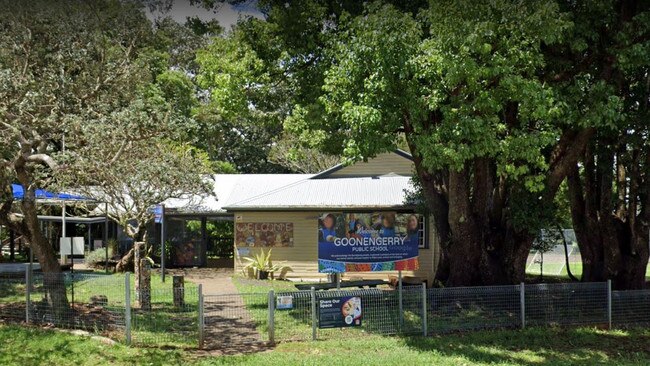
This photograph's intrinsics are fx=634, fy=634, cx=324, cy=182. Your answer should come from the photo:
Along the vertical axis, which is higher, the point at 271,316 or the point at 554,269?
the point at 271,316

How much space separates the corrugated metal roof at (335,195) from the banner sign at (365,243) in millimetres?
3594

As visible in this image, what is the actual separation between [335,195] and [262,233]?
2.99m

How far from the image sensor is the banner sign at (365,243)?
17469mm

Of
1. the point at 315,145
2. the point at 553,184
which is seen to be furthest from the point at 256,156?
the point at 553,184

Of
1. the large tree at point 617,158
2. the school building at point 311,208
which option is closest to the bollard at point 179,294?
the school building at point 311,208

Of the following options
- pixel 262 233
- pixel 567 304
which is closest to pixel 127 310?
pixel 567 304

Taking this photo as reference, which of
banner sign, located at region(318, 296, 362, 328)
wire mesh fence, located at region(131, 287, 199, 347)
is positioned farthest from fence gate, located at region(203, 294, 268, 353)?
banner sign, located at region(318, 296, 362, 328)

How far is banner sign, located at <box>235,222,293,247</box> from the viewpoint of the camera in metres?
23.0

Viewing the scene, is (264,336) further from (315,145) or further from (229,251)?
(229,251)

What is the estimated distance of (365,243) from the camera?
58.6ft

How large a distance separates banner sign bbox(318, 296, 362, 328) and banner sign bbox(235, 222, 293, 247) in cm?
1051

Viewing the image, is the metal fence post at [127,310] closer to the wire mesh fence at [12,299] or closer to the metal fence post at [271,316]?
the metal fence post at [271,316]

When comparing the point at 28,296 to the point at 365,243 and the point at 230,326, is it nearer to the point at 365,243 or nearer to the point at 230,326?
the point at 230,326

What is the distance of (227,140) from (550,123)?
34076 mm
